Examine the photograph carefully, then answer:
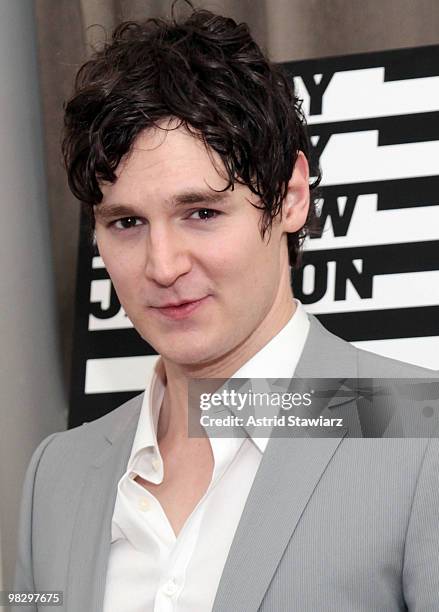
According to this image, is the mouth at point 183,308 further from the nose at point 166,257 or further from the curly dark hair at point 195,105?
the curly dark hair at point 195,105

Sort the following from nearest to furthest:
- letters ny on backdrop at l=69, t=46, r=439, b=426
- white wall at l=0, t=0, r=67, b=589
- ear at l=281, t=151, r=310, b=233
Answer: ear at l=281, t=151, r=310, b=233 < letters ny on backdrop at l=69, t=46, r=439, b=426 < white wall at l=0, t=0, r=67, b=589

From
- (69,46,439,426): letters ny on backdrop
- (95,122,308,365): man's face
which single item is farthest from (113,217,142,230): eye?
(69,46,439,426): letters ny on backdrop

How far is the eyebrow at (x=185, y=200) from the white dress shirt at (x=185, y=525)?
22 centimetres

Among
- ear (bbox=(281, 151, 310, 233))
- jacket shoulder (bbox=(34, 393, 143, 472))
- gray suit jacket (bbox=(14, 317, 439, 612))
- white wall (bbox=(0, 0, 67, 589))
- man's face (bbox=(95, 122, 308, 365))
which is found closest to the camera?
gray suit jacket (bbox=(14, 317, 439, 612))

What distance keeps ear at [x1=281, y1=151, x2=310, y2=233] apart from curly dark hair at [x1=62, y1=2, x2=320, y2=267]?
35mm

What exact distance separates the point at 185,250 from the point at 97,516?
0.42m

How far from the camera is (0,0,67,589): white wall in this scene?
231 cm

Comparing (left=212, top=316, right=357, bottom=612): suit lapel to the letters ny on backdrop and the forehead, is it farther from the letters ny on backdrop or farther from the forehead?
the letters ny on backdrop

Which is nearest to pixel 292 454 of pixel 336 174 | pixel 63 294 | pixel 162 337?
pixel 162 337

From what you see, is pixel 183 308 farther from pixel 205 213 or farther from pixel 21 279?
pixel 21 279

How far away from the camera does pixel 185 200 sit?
4.25 feet

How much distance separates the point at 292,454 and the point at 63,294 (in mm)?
1264

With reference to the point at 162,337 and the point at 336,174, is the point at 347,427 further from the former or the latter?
the point at 336,174

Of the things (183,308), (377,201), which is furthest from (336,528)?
(377,201)
